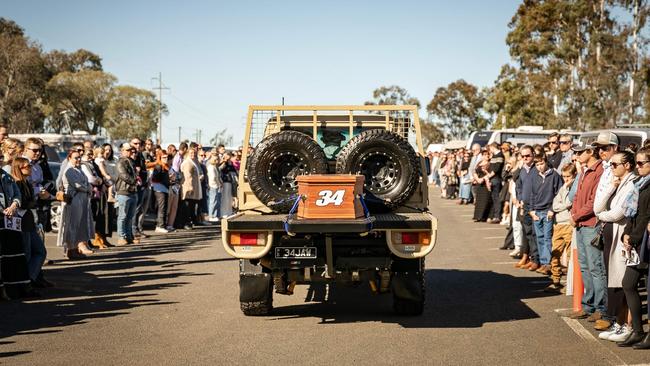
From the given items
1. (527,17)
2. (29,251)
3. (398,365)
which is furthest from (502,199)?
(527,17)

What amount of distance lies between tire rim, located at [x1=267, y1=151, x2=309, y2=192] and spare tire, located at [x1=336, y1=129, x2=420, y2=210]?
1.50ft

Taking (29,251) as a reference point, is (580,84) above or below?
above

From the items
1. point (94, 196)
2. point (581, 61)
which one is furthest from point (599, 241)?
point (581, 61)

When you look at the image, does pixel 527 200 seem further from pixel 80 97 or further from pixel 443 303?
pixel 80 97

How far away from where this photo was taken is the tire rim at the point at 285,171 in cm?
995

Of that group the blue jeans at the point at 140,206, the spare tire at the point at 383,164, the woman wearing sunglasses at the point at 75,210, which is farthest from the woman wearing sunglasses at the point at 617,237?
the blue jeans at the point at 140,206

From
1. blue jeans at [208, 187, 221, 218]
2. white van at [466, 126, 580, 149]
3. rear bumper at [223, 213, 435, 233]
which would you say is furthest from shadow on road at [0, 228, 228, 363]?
white van at [466, 126, 580, 149]

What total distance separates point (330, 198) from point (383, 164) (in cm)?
139

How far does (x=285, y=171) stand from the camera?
33.1 ft

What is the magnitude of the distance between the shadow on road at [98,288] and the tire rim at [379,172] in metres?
2.98

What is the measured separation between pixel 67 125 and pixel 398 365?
89.9 metres

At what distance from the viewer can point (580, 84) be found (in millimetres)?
52500

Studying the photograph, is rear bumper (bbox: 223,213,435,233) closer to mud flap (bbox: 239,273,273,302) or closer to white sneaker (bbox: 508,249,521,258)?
mud flap (bbox: 239,273,273,302)

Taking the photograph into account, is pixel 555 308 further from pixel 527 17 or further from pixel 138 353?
pixel 527 17
